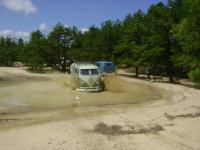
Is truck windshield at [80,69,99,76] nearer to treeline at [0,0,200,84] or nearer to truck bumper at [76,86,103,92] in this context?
truck bumper at [76,86,103,92]

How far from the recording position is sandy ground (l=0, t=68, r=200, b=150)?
15711 mm

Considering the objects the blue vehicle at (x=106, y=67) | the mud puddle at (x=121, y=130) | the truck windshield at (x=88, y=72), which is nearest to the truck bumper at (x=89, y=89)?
the truck windshield at (x=88, y=72)

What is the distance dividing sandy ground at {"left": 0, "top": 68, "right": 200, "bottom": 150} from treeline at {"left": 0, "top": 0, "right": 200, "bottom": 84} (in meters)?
3.05

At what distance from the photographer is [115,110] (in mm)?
26094

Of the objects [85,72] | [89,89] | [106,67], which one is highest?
[106,67]

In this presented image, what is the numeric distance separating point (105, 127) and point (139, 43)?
40606mm

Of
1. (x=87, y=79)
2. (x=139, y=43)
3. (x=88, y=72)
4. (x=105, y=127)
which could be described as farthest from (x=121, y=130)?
(x=139, y=43)

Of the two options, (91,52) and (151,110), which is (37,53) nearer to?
(91,52)

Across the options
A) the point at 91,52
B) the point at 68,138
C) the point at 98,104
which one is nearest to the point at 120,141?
the point at 68,138

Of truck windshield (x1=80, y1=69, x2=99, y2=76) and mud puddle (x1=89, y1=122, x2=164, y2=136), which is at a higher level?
truck windshield (x1=80, y1=69, x2=99, y2=76)

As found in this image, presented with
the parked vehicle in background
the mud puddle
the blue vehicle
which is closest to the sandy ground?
the mud puddle

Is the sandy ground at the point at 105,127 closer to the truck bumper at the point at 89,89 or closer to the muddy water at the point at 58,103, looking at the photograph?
the muddy water at the point at 58,103

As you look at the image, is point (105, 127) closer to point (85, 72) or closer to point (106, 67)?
point (85, 72)

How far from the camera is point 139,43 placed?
194 ft
